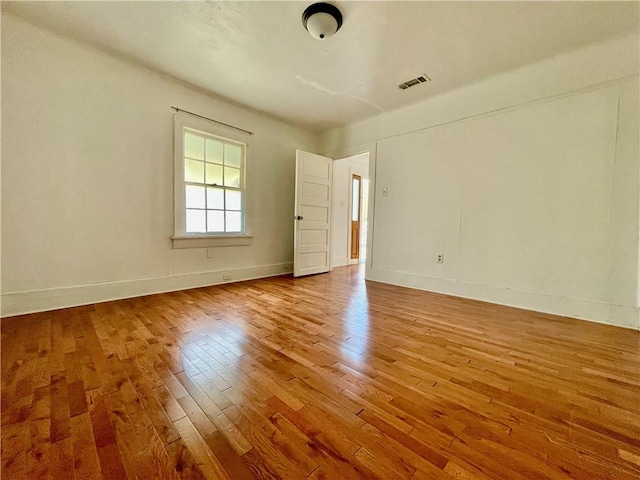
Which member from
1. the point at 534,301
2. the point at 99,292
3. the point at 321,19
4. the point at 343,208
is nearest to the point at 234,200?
the point at 99,292

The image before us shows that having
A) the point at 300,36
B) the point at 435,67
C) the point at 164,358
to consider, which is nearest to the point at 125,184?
the point at 164,358

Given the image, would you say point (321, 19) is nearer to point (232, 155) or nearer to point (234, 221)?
point (232, 155)

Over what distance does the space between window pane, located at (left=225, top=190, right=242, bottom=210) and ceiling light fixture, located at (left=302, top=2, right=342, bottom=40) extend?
244 cm

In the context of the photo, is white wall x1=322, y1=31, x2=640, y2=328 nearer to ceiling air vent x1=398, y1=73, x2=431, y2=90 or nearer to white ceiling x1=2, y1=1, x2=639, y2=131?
white ceiling x1=2, y1=1, x2=639, y2=131

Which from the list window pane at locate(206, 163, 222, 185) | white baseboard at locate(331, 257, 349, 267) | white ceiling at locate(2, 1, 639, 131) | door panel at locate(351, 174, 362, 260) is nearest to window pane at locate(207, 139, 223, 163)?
window pane at locate(206, 163, 222, 185)

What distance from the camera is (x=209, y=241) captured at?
3689mm

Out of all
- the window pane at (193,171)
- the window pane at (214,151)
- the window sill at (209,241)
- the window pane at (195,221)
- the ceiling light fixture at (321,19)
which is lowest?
the window sill at (209,241)

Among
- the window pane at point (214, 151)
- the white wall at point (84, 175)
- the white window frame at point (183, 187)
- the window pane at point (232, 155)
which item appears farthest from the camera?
the window pane at point (232, 155)

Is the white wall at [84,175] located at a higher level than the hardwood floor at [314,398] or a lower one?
higher

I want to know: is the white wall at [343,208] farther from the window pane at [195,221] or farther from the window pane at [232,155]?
the window pane at [195,221]

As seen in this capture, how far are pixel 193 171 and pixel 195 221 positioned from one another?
0.71 meters

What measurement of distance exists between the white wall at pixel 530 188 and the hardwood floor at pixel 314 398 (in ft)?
1.78

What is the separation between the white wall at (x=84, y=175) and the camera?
2.36 m

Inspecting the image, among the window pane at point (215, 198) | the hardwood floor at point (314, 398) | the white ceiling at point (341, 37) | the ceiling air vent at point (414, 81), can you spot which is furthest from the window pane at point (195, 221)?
the ceiling air vent at point (414, 81)
